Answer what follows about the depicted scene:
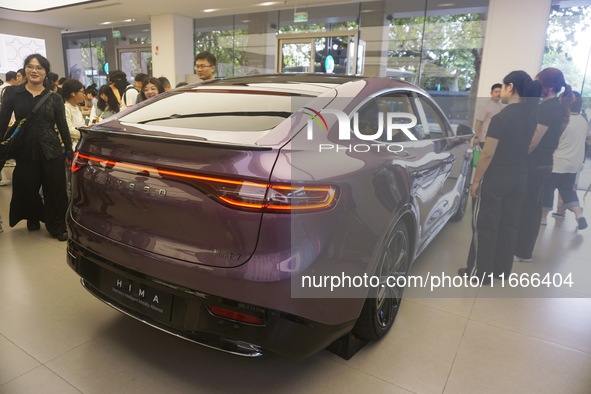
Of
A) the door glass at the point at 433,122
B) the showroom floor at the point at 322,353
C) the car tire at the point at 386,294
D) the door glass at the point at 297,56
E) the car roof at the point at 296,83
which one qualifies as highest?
the door glass at the point at 297,56

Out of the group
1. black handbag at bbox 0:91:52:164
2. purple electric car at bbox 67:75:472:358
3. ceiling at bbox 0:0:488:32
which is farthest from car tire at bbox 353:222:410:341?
ceiling at bbox 0:0:488:32

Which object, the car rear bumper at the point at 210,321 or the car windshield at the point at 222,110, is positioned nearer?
the car rear bumper at the point at 210,321

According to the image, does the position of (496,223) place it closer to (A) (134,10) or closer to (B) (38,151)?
(B) (38,151)

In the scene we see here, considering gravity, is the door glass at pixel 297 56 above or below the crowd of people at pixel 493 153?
above

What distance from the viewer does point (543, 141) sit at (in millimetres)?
3074

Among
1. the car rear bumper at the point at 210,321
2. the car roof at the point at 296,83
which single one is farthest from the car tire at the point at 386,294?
the car roof at the point at 296,83

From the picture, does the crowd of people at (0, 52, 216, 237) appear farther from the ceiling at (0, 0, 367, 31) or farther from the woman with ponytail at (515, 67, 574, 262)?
the ceiling at (0, 0, 367, 31)

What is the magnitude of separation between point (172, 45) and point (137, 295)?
38.1 ft

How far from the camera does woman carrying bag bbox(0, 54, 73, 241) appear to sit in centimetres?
335

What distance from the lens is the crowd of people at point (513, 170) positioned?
270 centimetres

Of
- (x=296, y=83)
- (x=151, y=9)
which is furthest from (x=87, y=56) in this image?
(x=296, y=83)

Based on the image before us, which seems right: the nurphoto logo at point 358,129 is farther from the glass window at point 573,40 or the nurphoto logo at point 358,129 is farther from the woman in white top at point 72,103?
the glass window at point 573,40

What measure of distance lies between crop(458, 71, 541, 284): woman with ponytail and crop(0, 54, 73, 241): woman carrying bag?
3439 millimetres

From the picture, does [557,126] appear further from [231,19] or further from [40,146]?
[231,19]
